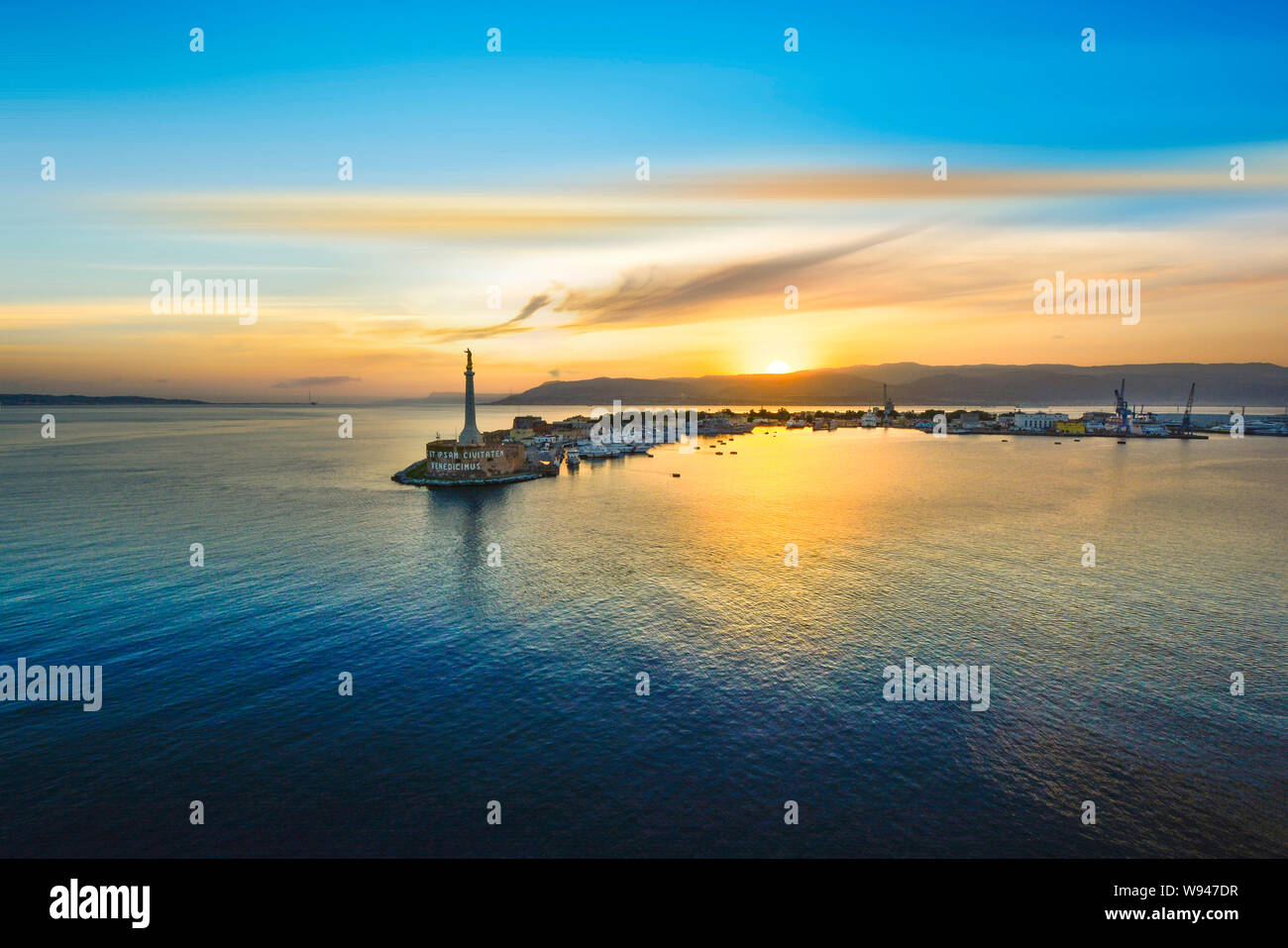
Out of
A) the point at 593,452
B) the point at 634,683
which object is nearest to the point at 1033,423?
the point at 593,452

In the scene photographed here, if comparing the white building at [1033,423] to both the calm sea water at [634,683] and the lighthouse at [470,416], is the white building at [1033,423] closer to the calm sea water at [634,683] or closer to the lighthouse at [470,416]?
the calm sea water at [634,683]

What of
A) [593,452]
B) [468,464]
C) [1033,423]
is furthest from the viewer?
[1033,423]

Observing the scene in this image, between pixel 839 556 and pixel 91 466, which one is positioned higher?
pixel 91 466

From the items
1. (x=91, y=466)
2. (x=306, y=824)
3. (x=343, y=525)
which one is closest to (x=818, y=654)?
(x=306, y=824)

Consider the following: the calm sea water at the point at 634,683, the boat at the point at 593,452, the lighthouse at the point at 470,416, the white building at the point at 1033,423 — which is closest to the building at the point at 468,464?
the lighthouse at the point at 470,416

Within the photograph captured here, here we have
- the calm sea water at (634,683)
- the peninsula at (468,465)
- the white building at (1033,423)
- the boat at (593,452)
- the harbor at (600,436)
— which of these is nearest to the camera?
the calm sea water at (634,683)

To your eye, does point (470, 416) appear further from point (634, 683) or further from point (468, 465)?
point (634, 683)

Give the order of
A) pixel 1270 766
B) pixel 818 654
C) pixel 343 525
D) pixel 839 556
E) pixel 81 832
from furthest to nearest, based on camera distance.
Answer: pixel 343 525, pixel 839 556, pixel 818 654, pixel 1270 766, pixel 81 832
